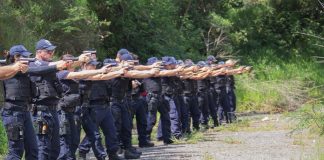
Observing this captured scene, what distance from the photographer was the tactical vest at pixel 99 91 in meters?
11.1

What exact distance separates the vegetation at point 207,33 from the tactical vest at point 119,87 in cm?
324

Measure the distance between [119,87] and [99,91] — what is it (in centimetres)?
89

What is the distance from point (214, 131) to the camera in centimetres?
1778

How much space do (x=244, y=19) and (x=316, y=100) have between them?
2412 cm

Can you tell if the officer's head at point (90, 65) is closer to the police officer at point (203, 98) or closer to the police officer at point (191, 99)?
the police officer at point (191, 99)

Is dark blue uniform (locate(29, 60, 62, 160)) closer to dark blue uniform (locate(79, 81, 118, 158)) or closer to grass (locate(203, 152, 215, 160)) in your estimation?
dark blue uniform (locate(79, 81, 118, 158))

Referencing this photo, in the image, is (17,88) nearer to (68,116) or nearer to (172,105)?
(68,116)

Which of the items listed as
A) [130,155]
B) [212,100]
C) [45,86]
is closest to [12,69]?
[45,86]

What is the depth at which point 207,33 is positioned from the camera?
30938 millimetres

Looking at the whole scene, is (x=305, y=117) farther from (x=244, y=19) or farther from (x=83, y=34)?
(x=244, y=19)

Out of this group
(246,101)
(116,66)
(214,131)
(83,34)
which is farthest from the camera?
(246,101)

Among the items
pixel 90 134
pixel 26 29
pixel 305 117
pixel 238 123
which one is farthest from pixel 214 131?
pixel 305 117

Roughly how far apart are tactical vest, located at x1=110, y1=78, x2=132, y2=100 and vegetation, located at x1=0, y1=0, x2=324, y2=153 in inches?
128

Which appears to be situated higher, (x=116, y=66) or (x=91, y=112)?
(x=116, y=66)
